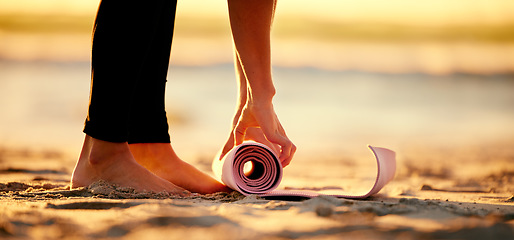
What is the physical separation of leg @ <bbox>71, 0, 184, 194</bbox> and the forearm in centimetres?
33

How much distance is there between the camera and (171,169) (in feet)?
7.87

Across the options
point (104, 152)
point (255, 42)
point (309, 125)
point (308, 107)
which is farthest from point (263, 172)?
point (308, 107)

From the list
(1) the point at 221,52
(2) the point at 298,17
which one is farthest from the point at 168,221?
(2) the point at 298,17

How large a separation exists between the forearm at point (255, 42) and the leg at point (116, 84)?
12.9 inches

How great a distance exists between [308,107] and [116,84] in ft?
28.4

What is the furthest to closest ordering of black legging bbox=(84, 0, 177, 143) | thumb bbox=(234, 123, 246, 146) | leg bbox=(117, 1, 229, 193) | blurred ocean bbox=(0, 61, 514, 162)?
blurred ocean bbox=(0, 61, 514, 162) → leg bbox=(117, 1, 229, 193) → thumb bbox=(234, 123, 246, 146) → black legging bbox=(84, 0, 177, 143)

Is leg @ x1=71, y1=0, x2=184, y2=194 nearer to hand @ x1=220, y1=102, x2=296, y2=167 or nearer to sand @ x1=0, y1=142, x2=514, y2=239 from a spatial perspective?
sand @ x1=0, y1=142, x2=514, y2=239

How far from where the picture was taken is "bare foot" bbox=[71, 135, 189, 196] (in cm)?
210

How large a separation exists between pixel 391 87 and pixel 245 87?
10.9 metres

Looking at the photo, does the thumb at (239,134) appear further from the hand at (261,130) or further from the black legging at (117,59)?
the black legging at (117,59)

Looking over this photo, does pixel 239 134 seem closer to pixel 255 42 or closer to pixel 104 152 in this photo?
pixel 255 42

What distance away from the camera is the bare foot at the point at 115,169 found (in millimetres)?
2102

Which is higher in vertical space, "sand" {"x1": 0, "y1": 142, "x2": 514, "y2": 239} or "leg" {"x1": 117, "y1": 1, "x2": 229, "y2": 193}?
"leg" {"x1": 117, "y1": 1, "x2": 229, "y2": 193}

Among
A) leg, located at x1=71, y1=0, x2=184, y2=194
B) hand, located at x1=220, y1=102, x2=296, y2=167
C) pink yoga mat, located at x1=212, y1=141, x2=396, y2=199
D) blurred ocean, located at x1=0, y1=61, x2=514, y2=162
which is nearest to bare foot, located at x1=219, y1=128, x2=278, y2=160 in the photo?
hand, located at x1=220, y1=102, x2=296, y2=167
